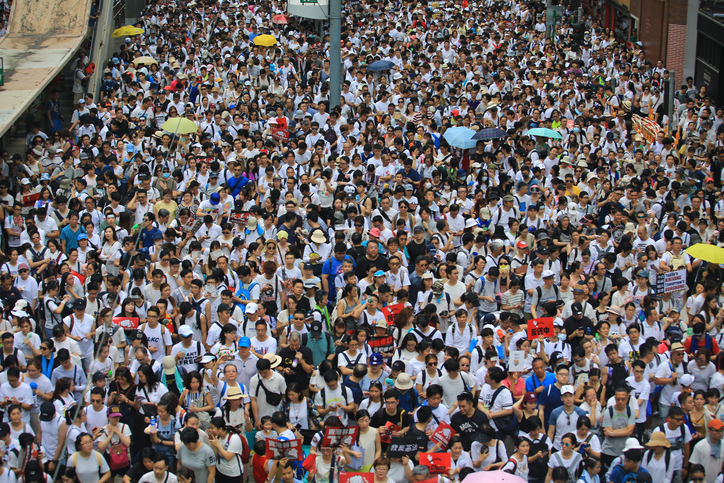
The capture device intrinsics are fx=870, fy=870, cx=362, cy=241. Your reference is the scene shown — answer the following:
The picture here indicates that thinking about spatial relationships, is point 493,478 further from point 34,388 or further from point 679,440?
point 34,388

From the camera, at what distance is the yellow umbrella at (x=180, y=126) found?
15.7 metres

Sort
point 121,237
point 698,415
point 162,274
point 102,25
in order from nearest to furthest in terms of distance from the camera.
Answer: point 698,415, point 162,274, point 121,237, point 102,25

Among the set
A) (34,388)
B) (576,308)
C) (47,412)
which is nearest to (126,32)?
(34,388)

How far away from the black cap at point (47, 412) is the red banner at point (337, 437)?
9.41 ft

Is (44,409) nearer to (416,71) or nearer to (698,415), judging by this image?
(698,415)

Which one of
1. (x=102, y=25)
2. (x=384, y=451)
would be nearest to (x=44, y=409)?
(x=384, y=451)

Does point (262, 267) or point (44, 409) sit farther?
point (262, 267)

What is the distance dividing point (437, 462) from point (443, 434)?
1.36 ft

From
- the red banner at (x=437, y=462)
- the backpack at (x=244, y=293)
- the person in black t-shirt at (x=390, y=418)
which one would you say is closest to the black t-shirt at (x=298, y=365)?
the person in black t-shirt at (x=390, y=418)

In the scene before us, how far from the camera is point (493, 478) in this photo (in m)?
7.54

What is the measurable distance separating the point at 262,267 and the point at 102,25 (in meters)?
15.1

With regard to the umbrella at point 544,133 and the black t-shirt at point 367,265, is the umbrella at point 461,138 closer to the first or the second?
the umbrella at point 544,133

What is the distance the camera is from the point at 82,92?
21281 millimetres

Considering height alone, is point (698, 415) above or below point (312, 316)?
below
